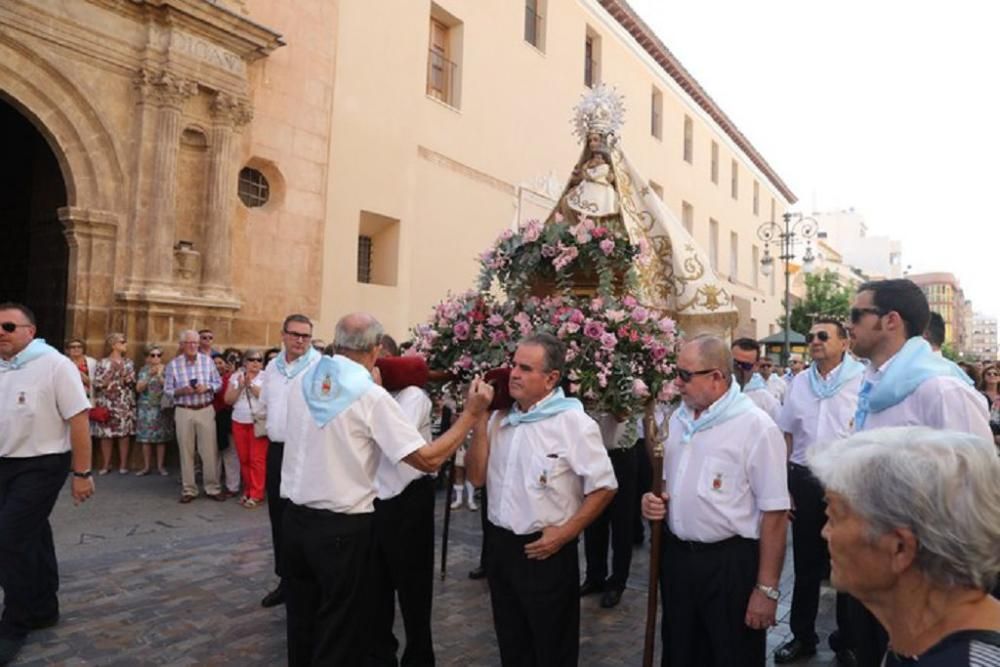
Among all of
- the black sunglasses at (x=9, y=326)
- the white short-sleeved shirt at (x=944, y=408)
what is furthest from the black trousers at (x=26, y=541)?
the white short-sleeved shirt at (x=944, y=408)

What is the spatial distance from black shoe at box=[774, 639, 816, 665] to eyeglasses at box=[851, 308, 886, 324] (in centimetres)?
215

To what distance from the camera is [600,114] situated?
6.03 metres

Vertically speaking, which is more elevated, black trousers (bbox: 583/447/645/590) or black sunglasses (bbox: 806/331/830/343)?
black sunglasses (bbox: 806/331/830/343)

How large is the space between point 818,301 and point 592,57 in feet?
80.6

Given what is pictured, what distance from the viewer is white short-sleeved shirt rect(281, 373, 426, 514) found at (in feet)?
11.2

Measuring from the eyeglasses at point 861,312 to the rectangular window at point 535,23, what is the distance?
53.3 feet

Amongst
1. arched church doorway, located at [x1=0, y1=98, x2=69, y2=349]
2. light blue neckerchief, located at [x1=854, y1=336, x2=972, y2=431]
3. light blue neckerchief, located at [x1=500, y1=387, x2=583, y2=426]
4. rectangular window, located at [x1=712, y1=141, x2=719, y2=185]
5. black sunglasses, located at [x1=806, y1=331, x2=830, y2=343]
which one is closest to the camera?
light blue neckerchief, located at [x1=854, y1=336, x2=972, y2=431]

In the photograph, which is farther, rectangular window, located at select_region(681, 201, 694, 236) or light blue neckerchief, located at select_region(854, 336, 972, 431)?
rectangular window, located at select_region(681, 201, 694, 236)

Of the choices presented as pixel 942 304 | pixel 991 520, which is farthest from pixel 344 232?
pixel 942 304

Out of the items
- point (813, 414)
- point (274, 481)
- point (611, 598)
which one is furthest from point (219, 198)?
point (813, 414)

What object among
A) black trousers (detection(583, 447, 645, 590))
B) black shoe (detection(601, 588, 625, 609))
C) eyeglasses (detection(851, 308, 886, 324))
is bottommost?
black shoe (detection(601, 588, 625, 609))

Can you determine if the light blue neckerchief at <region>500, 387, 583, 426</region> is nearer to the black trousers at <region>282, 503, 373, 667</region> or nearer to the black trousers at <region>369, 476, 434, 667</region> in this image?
the black trousers at <region>282, 503, 373, 667</region>

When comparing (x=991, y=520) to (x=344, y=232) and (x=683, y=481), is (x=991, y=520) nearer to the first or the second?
(x=683, y=481)

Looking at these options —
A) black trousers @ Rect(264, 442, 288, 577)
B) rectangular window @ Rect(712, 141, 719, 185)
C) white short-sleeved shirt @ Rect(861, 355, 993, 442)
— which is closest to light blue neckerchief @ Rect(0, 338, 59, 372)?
black trousers @ Rect(264, 442, 288, 577)
